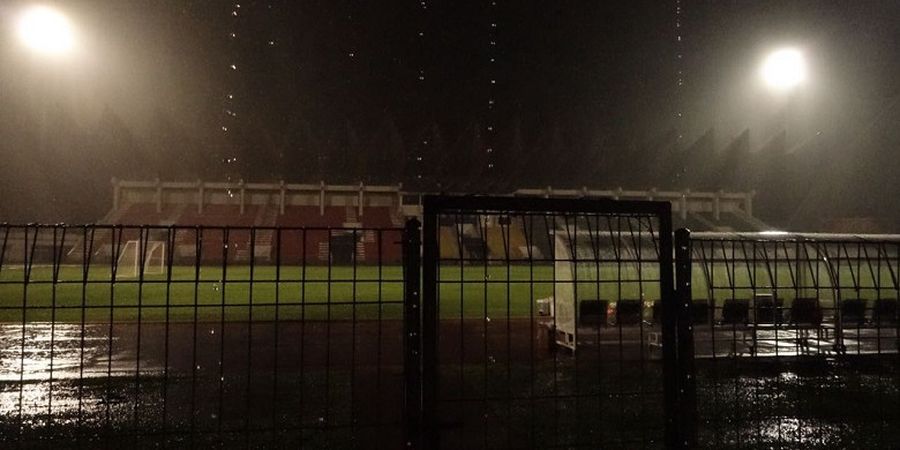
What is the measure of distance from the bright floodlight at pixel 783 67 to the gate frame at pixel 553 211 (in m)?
29.9

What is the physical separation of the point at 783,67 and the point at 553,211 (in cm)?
3197

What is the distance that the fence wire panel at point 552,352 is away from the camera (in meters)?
3.92

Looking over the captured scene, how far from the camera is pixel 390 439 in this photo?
4309 millimetres

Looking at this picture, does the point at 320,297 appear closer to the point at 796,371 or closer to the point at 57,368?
the point at 57,368

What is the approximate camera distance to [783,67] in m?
30.1

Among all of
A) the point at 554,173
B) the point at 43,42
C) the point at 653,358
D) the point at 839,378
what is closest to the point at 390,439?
the point at 653,358

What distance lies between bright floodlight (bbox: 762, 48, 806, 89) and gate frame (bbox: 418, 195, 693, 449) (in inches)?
1175

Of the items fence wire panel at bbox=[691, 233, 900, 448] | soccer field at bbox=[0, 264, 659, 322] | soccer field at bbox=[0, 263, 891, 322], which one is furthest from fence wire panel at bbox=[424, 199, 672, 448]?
fence wire panel at bbox=[691, 233, 900, 448]

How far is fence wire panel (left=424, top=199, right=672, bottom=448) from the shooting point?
3922 millimetres

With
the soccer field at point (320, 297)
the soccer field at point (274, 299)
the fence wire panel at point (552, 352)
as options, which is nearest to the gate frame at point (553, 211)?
the fence wire panel at point (552, 352)

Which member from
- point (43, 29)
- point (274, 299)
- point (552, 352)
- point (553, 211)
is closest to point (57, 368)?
point (552, 352)

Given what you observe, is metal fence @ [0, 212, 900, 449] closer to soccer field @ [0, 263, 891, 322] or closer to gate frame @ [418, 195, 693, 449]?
gate frame @ [418, 195, 693, 449]

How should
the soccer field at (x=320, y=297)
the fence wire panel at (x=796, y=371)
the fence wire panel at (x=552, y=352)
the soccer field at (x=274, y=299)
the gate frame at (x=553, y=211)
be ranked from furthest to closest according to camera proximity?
the soccer field at (x=274, y=299), the soccer field at (x=320, y=297), the fence wire panel at (x=796, y=371), the fence wire panel at (x=552, y=352), the gate frame at (x=553, y=211)

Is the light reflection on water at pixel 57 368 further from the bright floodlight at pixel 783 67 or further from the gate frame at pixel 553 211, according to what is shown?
the bright floodlight at pixel 783 67
